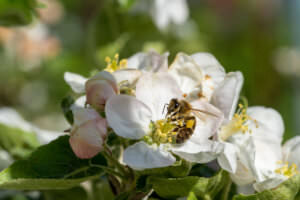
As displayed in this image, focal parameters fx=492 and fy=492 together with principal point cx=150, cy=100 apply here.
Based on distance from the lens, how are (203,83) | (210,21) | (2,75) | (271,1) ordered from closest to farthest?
(203,83) → (2,75) → (210,21) → (271,1)

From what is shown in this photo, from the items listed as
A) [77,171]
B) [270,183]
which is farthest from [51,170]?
[270,183]

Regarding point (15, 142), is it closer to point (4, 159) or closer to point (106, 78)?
point (4, 159)

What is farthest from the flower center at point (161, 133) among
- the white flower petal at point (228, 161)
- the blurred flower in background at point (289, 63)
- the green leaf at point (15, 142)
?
the blurred flower in background at point (289, 63)

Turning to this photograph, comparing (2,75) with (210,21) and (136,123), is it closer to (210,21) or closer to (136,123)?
(136,123)

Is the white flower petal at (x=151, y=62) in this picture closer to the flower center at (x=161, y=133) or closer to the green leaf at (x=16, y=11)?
the flower center at (x=161, y=133)

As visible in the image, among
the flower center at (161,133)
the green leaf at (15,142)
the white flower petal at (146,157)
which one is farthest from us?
the green leaf at (15,142)

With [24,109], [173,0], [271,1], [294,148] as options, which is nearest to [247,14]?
[271,1]
